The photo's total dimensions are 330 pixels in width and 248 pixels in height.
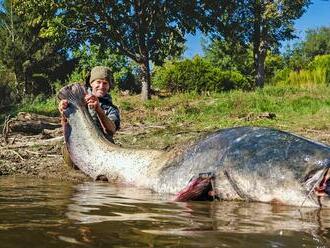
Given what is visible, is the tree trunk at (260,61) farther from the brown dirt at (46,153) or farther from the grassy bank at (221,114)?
the brown dirt at (46,153)

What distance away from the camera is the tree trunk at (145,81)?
2058cm

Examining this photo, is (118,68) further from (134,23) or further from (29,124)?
(29,124)

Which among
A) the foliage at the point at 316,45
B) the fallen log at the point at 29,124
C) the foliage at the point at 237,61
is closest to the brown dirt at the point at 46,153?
the fallen log at the point at 29,124

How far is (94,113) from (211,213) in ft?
9.79

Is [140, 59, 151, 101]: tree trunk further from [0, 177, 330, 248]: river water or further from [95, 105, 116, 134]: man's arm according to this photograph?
[0, 177, 330, 248]: river water

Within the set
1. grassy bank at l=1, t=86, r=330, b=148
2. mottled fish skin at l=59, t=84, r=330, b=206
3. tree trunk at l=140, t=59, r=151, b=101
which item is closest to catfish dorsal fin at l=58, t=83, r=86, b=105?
mottled fish skin at l=59, t=84, r=330, b=206

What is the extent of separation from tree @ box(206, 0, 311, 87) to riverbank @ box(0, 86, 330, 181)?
971 cm

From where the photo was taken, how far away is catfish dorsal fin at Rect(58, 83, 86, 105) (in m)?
6.12

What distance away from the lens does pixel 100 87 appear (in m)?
6.48

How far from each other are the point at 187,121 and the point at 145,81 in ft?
27.4

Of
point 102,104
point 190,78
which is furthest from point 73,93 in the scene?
point 190,78

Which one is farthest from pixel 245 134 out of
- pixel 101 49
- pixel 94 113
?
pixel 101 49

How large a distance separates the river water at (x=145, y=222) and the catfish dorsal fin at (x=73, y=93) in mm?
1539

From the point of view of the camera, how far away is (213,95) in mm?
17734
